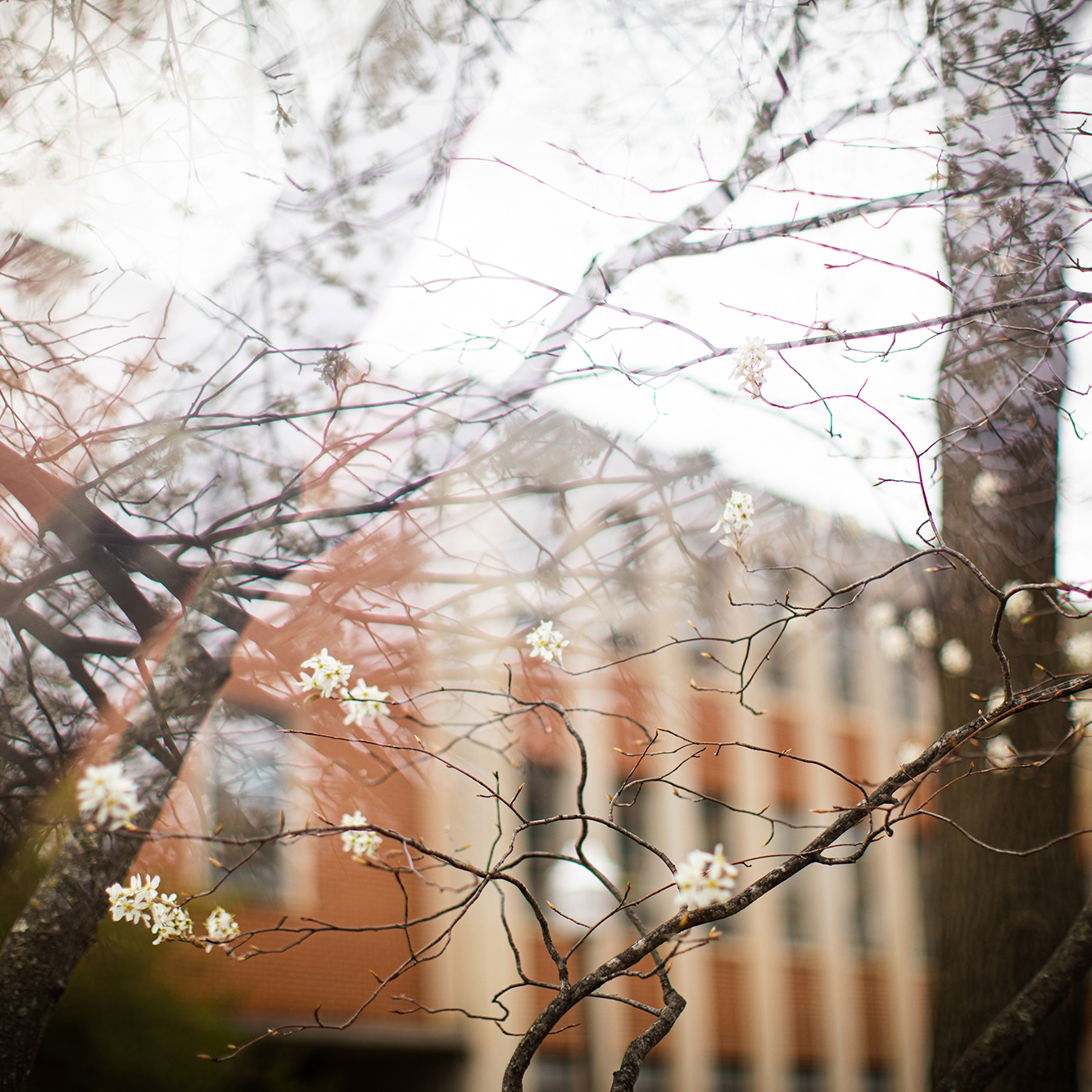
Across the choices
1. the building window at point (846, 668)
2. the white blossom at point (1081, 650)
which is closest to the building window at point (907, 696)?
the building window at point (846, 668)

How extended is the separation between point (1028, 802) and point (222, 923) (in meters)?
3.01

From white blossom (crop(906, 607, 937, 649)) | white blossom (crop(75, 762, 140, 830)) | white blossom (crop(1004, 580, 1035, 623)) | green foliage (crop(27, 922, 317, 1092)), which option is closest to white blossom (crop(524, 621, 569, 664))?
white blossom (crop(75, 762, 140, 830))

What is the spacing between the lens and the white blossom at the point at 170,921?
2.15 metres

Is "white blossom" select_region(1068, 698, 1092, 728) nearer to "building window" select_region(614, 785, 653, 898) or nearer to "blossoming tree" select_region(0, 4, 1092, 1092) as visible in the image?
"blossoming tree" select_region(0, 4, 1092, 1092)

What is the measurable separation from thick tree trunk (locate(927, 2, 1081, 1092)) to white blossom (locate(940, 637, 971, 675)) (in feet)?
0.10

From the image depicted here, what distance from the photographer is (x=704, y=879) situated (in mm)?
1771

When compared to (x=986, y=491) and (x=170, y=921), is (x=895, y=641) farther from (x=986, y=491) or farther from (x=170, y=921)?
(x=170, y=921)

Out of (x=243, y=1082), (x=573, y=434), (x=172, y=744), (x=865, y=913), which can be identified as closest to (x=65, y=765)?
(x=172, y=744)

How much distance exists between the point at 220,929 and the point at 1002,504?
3.18 m

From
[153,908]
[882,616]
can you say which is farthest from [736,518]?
[882,616]

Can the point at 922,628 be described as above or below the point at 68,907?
above

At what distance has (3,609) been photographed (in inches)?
102

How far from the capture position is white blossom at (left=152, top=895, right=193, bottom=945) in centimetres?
215

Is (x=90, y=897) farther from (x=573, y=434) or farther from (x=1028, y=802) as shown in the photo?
(x=1028, y=802)
